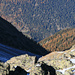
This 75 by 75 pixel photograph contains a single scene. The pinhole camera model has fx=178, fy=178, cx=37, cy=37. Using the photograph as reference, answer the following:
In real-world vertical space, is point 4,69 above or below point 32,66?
below

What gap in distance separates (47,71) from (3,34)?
70.4 meters

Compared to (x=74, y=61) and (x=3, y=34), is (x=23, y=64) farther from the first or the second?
(x=3, y=34)

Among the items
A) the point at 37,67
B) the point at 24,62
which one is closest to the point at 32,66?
the point at 37,67

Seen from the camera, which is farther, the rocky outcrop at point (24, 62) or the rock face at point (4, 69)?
the rocky outcrop at point (24, 62)

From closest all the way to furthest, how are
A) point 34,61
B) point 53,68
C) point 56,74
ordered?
1. point 56,74
2. point 53,68
3. point 34,61

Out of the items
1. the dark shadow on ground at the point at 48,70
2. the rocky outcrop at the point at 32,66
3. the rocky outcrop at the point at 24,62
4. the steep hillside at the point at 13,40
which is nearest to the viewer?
the rocky outcrop at the point at 32,66

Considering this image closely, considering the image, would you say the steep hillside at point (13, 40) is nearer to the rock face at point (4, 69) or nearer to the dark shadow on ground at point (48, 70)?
the dark shadow on ground at point (48, 70)

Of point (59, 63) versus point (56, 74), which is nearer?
point (56, 74)

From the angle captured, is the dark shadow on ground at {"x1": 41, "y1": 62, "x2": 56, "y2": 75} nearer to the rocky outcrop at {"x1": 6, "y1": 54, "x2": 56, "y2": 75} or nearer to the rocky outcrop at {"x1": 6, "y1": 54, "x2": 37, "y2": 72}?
the rocky outcrop at {"x1": 6, "y1": 54, "x2": 56, "y2": 75}

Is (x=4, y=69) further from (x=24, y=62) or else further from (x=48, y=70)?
(x=24, y=62)

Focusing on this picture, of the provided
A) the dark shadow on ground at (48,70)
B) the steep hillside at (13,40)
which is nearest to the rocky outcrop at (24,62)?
the dark shadow on ground at (48,70)

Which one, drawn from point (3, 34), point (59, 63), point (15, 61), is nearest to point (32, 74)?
point (59, 63)

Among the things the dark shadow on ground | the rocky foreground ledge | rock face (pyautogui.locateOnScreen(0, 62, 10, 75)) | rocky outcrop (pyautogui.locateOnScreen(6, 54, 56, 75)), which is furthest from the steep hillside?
rock face (pyautogui.locateOnScreen(0, 62, 10, 75))

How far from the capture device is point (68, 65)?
17109 millimetres
